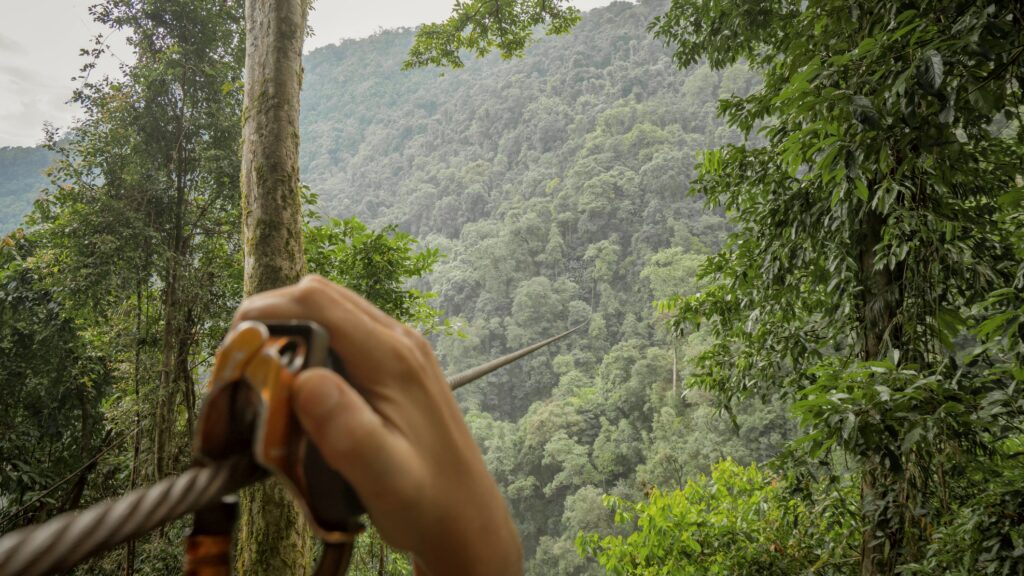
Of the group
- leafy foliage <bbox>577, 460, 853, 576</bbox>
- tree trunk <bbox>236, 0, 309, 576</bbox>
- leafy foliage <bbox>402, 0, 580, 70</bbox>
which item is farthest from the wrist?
leafy foliage <bbox>402, 0, 580, 70</bbox>

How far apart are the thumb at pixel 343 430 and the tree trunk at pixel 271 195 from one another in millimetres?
1778

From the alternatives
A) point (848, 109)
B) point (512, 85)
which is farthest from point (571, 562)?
point (512, 85)

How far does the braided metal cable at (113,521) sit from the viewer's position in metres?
0.30

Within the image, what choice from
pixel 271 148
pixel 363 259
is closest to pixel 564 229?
pixel 363 259

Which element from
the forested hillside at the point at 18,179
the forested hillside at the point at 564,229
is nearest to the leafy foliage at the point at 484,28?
the forested hillside at the point at 564,229

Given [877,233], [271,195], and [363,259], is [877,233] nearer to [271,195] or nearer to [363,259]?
[271,195]

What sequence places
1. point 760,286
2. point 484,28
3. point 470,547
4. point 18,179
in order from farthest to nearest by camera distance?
point 18,179
point 484,28
point 760,286
point 470,547

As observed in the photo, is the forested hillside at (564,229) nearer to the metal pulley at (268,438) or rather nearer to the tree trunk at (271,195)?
the tree trunk at (271,195)

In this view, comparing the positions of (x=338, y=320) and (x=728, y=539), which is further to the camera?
(x=728, y=539)

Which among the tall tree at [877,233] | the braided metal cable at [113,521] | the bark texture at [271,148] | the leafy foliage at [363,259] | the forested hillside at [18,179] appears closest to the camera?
the braided metal cable at [113,521]

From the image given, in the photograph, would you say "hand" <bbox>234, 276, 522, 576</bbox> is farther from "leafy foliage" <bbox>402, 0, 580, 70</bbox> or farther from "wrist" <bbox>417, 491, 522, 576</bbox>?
"leafy foliage" <bbox>402, 0, 580, 70</bbox>

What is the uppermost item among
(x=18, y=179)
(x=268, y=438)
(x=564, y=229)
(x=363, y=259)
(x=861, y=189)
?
(x=861, y=189)

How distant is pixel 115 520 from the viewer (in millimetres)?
336

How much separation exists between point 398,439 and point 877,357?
2319mm
